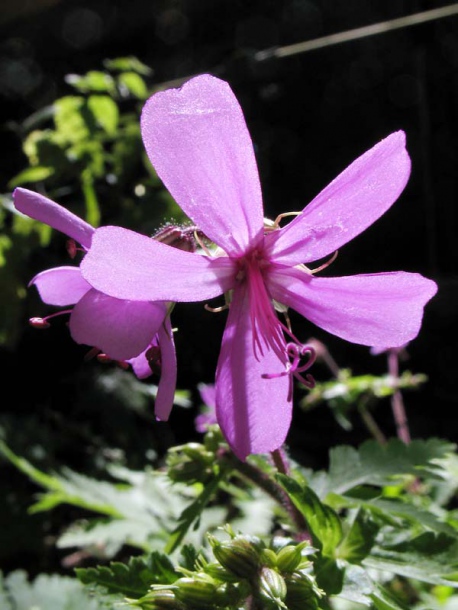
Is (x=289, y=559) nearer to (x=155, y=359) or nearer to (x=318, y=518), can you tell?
(x=318, y=518)

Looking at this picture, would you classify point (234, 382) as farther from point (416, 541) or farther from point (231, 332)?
point (416, 541)

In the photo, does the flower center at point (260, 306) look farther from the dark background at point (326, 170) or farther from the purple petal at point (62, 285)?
the dark background at point (326, 170)

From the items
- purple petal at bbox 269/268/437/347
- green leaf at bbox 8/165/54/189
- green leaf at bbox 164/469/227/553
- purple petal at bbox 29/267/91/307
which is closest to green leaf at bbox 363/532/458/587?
green leaf at bbox 164/469/227/553

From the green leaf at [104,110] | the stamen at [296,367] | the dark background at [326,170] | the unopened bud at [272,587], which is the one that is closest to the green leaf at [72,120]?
the green leaf at [104,110]

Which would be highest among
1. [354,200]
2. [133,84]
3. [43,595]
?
[133,84]

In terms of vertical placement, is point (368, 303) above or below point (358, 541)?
above

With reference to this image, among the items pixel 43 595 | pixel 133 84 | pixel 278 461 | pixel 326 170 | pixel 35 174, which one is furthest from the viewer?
pixel 326 170

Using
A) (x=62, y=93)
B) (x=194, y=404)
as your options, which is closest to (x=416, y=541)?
(x=194, y=404)

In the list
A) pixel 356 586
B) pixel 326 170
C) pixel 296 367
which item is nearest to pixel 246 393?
pixel 296 367
